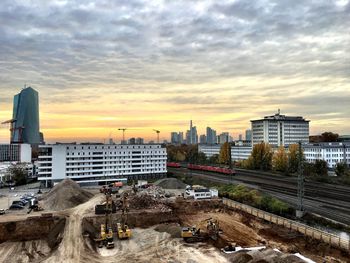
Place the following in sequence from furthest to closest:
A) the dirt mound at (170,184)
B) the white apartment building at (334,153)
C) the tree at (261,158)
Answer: the tree at (261,158) < the white apartment building at (334,153) < the dirt mound at (170,184)

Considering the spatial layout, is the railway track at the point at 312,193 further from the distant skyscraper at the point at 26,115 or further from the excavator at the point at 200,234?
the distant skyscraper at the point at 26,115

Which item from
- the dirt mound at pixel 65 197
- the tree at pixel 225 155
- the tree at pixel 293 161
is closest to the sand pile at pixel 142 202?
the dirt mound at pixel 65 197

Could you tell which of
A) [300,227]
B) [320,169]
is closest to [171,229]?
[300,227]

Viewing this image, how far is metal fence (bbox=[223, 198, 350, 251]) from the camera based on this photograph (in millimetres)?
28750

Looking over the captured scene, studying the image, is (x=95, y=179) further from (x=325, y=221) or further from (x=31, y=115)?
(x=31, y=115)

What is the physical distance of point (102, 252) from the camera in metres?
31.3

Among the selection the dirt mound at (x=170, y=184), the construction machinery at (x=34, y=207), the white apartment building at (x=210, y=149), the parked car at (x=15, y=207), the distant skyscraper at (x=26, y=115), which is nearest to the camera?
the construction machinery at (x=34, y=207)

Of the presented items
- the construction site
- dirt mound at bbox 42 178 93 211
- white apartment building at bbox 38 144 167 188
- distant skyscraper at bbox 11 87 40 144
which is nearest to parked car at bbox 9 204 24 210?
the construction site

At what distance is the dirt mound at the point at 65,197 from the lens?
46.5 metres

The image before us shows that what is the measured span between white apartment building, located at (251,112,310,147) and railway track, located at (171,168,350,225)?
55.1 meters

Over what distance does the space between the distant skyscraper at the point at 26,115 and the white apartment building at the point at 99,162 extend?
118 m

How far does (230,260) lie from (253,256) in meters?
1.98

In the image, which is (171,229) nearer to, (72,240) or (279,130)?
(72,240)

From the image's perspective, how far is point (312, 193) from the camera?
169 feet
